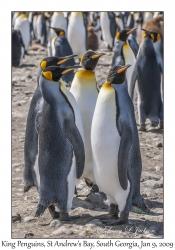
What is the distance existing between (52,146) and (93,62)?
91cm

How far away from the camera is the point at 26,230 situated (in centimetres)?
352

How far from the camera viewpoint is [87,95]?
4.11 meters

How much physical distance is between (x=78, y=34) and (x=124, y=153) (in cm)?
874

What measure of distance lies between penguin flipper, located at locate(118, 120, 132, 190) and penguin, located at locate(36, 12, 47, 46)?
1313 cm

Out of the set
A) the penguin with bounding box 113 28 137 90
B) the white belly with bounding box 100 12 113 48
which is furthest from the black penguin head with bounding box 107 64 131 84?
the white belly with bounding box 100 12 113 48

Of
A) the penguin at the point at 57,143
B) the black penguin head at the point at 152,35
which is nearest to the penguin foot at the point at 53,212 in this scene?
the penguin at the point at 57,143

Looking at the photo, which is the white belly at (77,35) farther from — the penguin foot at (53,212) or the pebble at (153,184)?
the penguin foot at (53,212)

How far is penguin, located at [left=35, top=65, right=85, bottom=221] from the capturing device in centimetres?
350

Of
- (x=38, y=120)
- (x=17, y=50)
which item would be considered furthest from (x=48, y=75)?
(x=17, y=50)

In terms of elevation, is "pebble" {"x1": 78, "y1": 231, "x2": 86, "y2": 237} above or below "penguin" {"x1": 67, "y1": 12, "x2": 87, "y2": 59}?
below

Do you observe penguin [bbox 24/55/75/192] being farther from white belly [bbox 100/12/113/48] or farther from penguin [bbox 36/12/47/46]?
Result: penguin [bbox 36/12/47/46]

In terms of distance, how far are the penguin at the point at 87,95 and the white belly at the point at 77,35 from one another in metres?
7.79

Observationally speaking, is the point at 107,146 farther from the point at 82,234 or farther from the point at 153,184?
the point at 153,184
